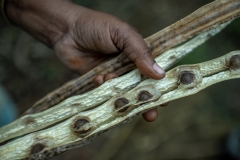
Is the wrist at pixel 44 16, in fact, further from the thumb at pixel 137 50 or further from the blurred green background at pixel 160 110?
the blurred green background at pixel 160 110

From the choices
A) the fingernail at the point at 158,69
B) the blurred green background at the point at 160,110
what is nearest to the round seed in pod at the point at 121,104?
the fingernail at the point at 158,69

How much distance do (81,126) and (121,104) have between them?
12 cm

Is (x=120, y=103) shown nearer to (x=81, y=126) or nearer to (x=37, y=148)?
(x=81, y=126)

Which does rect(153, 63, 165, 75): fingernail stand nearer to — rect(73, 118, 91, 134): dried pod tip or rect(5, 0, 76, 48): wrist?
rect(73, 118, 91, 134): dried pod tip

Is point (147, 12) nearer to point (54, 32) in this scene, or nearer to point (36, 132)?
point (54, 32)

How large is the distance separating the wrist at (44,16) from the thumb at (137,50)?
25cm

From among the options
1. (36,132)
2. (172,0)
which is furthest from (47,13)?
(172,0)

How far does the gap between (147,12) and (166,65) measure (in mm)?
1170

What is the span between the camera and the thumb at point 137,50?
34.6 inches

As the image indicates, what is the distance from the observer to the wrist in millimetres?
1216

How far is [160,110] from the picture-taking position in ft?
6.39

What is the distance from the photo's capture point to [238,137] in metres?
1.81

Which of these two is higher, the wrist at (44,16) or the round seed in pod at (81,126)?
the wrist at (44,16)

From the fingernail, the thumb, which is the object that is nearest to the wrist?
the thumb
